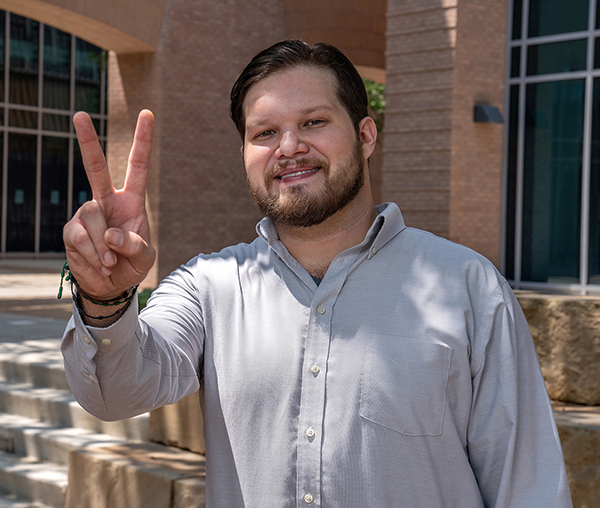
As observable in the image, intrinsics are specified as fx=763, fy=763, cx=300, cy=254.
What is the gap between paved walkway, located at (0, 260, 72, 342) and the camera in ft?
27.1

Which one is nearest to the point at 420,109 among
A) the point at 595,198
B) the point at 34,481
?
the point at 595,198

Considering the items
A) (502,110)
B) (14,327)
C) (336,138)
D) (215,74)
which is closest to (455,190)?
(502,110)

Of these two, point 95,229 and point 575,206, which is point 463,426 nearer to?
point 95,229

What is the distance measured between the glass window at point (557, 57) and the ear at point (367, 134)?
10413mm

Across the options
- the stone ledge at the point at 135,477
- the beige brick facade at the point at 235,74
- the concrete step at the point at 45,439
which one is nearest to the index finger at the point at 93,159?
the stone ledge at the point at 135,477

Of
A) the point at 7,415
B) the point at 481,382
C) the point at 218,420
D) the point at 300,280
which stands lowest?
the point at 7,415

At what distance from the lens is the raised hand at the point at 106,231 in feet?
5.36

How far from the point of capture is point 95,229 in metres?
1.65

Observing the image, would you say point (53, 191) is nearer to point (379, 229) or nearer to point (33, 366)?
point (33, 366)

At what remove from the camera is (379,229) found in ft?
6.57

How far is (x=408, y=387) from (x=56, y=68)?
2365 cm

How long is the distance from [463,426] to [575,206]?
10.7 metres

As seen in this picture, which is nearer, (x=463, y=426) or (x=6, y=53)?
(x=463, y=426)

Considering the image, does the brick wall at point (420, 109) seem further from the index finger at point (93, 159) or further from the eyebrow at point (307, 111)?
the index finger at point (93, 159)
